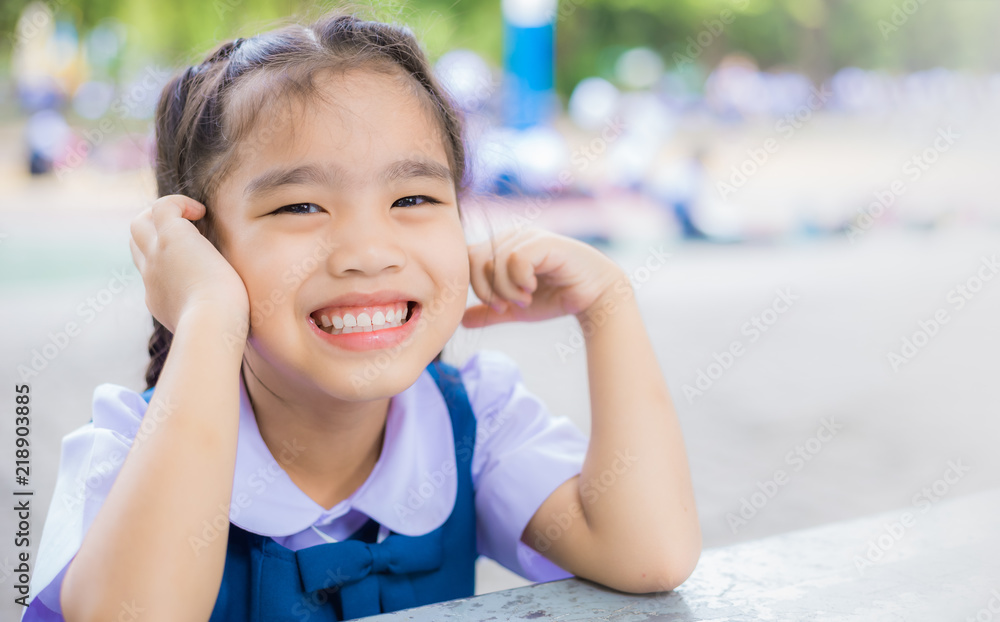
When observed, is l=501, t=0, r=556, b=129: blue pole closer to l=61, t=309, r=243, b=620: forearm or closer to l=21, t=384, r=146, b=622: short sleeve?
l=21, t=384, r=146, b=622: short sleeve

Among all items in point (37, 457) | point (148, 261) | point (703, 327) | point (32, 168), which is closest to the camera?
point (148, 261)

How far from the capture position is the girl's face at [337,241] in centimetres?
119

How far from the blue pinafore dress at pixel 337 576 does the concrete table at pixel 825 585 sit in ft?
0.75

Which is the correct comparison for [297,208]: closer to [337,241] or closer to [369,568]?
[337,241]

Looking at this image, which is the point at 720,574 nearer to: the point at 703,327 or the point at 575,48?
the point at 703,327

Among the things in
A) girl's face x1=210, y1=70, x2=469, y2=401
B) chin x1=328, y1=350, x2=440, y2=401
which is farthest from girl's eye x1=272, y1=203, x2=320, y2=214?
chin x1=328, y1=350, x2=440, y2=401

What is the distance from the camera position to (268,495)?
1293 mm

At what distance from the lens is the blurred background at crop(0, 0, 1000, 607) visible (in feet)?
12.2

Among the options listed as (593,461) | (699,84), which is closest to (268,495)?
(593,461)

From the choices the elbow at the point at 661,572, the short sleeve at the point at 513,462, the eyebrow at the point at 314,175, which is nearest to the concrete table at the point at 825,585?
the elbow at the point at 661,572

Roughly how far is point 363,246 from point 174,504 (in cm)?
40

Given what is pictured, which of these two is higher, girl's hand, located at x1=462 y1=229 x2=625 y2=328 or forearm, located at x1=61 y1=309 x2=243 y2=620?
girl's hand, located at x1=462 y1=229 x2=625 y2=328

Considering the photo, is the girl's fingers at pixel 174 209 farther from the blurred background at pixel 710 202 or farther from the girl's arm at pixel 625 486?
the girl's arm at pixel 625 486

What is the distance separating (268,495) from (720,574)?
66 cm
